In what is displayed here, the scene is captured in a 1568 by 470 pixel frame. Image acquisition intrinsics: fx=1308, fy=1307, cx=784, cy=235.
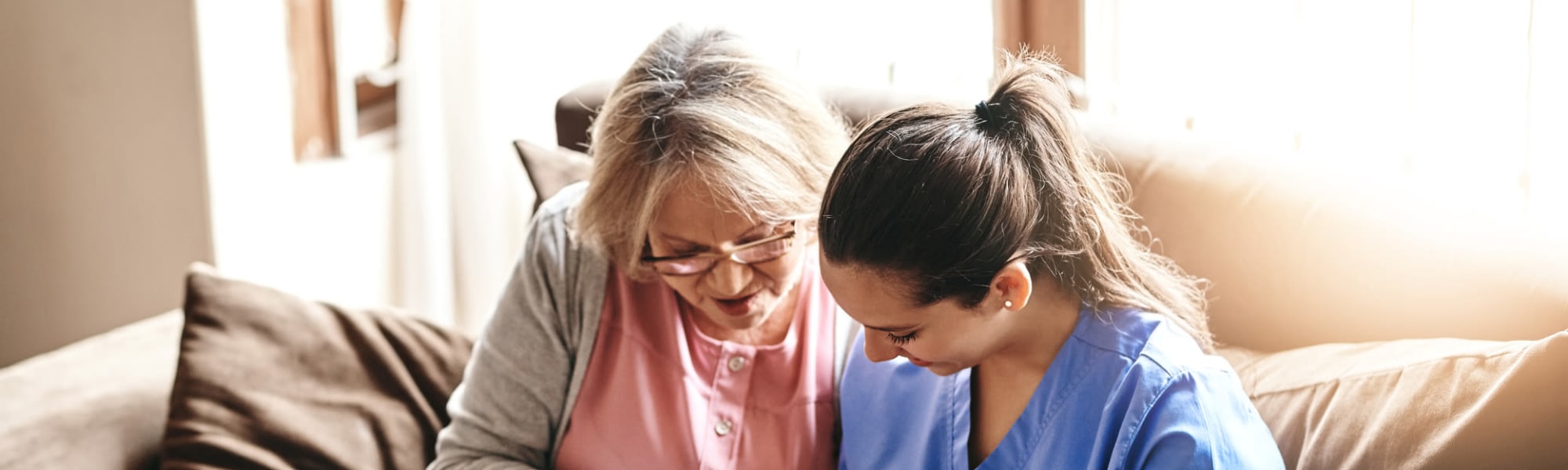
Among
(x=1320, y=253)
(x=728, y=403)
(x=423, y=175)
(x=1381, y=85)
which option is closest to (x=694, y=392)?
(x=728, y=403)

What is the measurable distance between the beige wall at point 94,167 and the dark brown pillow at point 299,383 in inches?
36.8

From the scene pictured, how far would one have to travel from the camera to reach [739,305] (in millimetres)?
1429

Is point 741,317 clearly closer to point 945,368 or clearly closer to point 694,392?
point 694,392

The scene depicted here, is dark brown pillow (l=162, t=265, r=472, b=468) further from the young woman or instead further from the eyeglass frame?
the young woman

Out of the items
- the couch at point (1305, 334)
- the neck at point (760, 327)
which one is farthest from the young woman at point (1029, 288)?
the neck at point (760, 327)

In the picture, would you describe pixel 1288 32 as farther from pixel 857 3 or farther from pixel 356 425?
pixel 356 425

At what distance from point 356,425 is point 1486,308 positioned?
131 cm

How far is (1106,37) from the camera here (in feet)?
6.66

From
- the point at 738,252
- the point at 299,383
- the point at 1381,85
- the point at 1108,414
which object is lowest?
the point at 299,383

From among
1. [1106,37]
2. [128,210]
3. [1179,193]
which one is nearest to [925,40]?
[1106,37]

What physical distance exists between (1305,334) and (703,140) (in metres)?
0.66

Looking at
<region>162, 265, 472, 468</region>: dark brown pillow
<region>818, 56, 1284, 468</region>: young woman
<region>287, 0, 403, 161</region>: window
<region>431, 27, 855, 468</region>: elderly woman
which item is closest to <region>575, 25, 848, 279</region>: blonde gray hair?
<region>431, 27, 855, 468</region>: elderly woman

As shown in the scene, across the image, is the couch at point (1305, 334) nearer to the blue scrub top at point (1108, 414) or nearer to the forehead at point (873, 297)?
the blue scrub top at point (1108, 414)

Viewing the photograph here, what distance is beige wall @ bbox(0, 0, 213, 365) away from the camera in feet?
8.29
